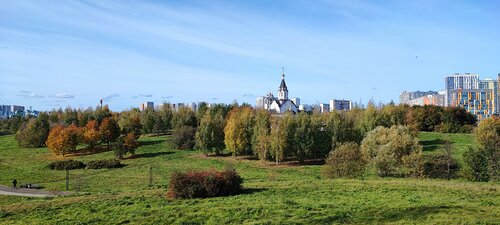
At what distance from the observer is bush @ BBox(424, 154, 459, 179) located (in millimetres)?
42438

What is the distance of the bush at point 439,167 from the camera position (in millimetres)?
42438

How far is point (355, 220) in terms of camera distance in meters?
16.2

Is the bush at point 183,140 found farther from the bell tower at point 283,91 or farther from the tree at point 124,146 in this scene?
the bell tower at point 283,91

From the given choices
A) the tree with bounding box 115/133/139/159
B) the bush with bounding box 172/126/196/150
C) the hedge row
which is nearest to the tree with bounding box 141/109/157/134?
the bush with bounding box 172/126/196/150

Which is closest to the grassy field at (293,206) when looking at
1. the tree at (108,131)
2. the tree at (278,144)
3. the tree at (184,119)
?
the tree at (278,144)

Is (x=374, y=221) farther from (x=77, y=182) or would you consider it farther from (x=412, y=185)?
(x=77, y=182)

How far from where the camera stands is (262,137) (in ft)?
184

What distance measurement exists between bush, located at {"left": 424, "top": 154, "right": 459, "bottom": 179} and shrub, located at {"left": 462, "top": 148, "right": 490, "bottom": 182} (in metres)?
3.12

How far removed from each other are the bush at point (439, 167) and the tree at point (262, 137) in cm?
1894

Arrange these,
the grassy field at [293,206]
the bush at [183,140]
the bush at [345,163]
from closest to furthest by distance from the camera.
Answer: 1. the grassy field at [293,206]
2. the bush at [345,163]
3. the bush at [183,140]

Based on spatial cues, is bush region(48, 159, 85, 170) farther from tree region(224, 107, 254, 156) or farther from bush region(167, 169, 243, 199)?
bush region(167, 169, 243, 199)


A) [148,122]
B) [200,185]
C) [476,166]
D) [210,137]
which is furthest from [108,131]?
[476,166]

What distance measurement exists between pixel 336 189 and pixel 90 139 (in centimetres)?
5417

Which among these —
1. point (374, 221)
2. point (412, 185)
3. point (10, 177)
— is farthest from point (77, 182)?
point (374, 221)
